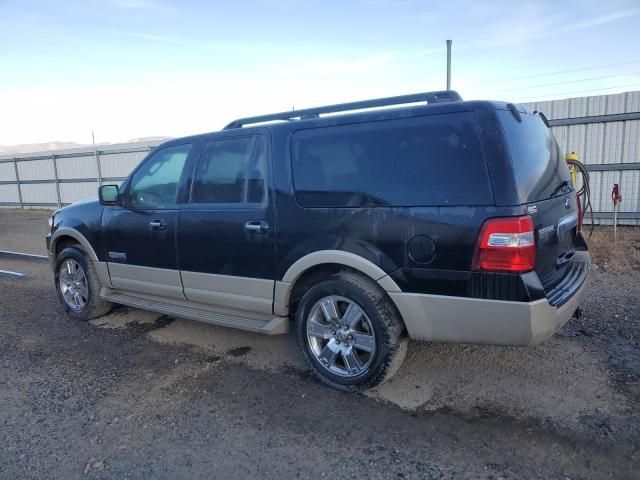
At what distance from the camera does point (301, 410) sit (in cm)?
335

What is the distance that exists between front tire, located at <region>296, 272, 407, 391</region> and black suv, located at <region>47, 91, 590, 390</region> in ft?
0.03

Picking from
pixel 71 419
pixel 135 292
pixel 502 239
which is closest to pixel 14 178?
pixel 135 292

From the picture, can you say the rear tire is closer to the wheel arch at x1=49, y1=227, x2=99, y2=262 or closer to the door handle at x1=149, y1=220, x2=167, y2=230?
the wheel arch at x1=49, y1=227, x2=99, y2=262

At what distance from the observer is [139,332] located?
5.04 meters

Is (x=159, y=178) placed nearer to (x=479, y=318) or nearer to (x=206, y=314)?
(x=206, y=314)

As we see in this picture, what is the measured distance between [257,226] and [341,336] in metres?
1.05

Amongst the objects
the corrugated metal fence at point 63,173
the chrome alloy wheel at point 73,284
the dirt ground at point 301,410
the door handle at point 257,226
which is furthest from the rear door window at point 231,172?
the corrugated metal fence at point 63,173

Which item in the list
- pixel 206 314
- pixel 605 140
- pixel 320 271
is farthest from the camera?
pixel 605 140

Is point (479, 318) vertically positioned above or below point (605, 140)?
below

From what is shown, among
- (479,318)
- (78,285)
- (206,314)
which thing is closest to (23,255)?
(78,285)

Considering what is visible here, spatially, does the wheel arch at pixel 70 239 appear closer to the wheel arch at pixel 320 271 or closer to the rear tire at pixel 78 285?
the rear tire at pixel 78 285

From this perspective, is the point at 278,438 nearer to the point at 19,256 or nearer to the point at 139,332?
the point at 139,332

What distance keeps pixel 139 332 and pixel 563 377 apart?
12.7 feet

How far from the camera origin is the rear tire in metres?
5.28
